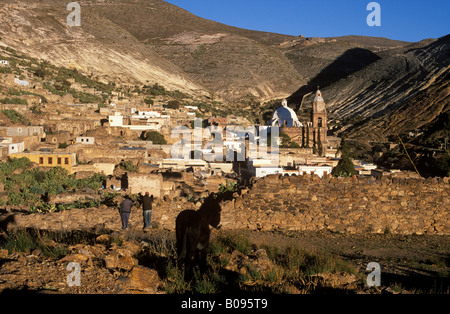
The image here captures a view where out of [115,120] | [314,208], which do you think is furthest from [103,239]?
[115,120]

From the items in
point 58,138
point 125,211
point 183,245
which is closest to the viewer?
point 183,245

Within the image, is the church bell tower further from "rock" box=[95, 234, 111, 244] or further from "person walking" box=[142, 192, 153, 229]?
"rock" box=[95, 234, 111, 244]

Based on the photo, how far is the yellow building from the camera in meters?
22.2

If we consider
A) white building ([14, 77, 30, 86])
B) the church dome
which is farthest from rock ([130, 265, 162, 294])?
the church dome

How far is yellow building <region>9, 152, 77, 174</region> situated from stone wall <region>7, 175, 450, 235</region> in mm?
14881

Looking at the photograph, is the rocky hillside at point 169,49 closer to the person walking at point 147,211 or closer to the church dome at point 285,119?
the church dome at point 285,119

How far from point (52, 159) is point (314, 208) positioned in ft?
55.1

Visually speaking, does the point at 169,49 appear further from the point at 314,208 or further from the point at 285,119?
the point at 314,208

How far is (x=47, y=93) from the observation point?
1624 inches

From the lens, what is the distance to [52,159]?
2231 cm

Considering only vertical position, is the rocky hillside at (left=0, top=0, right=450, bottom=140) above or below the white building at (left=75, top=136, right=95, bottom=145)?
above

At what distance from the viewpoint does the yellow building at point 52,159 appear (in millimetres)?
22234

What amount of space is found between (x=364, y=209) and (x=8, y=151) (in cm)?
1846
